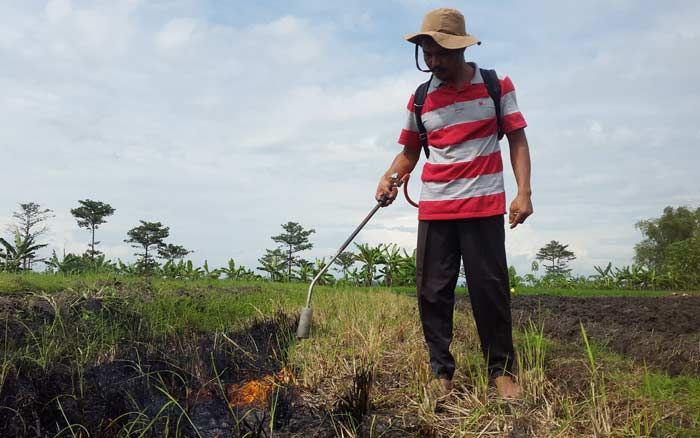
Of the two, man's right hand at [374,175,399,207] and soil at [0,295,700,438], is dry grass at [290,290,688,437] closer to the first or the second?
soil at [0,295,700,438]

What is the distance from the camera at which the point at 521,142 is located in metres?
2.94

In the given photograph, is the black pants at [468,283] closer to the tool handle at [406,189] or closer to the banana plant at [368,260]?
the tool handle at [406,189]

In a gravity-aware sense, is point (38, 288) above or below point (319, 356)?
above

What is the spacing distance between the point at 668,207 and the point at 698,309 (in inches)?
779

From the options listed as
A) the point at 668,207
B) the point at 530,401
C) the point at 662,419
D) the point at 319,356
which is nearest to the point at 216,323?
the point at 319,356

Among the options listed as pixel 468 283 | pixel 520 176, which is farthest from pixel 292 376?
pixel 520 176

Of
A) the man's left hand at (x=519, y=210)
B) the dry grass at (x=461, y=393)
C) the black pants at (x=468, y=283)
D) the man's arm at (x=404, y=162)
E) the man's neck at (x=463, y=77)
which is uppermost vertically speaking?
the man's neck at (x=463, y=77)

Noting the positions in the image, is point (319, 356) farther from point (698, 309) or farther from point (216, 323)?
point (698, 309)

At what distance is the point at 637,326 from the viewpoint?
19.2 feet

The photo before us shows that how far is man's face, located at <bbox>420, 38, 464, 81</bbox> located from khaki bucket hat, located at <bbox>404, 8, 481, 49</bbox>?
0.17ft

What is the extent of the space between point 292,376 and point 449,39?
1.74m

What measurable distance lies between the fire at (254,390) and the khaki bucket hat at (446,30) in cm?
170

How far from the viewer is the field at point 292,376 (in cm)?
237

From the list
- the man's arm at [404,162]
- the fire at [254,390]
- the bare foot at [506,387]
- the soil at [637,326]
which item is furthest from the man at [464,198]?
the soil at [637,326]
